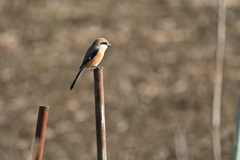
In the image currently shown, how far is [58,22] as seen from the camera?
28.2 feet

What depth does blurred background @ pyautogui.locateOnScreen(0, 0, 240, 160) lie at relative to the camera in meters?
5.94

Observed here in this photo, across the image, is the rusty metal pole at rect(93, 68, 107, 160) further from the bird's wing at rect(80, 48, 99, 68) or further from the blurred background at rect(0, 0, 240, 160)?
the blurred background at rect(0, 0, 240, 160)

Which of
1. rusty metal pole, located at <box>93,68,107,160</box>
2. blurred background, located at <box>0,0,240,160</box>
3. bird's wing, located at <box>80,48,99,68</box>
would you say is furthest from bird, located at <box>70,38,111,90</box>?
blurred background, located at <box>0,0,240,160</box>

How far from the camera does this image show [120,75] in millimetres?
7324

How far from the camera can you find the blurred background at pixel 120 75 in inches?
234

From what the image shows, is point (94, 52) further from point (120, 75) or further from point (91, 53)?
point (120, 75)

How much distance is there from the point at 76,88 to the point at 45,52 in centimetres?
104

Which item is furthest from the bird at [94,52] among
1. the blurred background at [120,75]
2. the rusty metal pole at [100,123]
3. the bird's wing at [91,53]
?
the blurred background at [120,75]

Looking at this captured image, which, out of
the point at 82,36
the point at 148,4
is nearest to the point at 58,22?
the point at 82,36

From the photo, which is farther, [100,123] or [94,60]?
[94,60]

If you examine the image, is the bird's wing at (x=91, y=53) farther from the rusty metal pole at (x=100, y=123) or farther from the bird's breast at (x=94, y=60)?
the rusty metal pole at (x=100, y=123)

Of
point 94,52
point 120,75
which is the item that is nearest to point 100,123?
point 94,52

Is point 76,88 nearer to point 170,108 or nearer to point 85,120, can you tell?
point 85,120

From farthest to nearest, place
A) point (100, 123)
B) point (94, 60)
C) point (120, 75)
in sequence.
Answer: point (120, 75)
point (94, 60)
point (100, 123)
